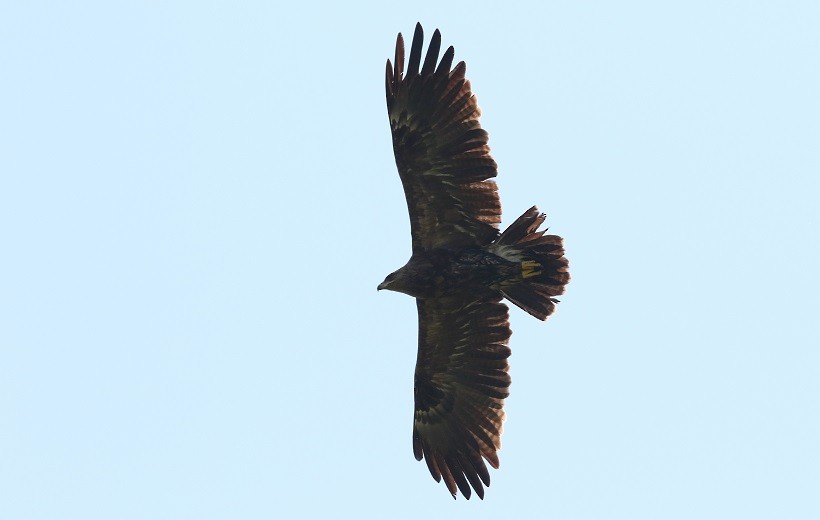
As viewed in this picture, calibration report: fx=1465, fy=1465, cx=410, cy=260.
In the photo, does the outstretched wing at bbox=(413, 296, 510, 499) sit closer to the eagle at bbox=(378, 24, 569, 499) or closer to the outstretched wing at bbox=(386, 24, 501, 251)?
the eagle at bbox=(378, 24, 569, 499)

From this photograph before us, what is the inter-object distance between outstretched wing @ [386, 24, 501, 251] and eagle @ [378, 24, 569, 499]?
1cm

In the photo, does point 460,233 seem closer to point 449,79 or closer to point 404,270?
point 404,270

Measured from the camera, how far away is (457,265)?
15820mm

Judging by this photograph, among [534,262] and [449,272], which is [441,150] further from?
[534,262]

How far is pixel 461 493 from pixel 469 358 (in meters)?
1.54

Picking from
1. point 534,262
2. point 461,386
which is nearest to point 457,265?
point 534,262

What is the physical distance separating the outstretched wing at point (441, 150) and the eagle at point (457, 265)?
1 centimetres

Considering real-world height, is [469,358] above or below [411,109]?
below

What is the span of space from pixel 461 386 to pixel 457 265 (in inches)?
68.2

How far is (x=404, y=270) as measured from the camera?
15969mm

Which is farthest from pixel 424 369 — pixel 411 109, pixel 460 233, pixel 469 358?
pixel 411 109

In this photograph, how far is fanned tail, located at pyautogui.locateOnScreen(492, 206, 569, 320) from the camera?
15531 mm

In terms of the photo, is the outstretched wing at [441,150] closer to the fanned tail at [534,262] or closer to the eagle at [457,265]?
the eagle at [457,265]

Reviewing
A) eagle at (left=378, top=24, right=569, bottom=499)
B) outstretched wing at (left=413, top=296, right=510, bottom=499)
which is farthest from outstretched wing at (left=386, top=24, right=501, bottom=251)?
outstretched wing at (left=413, top=296, right=510, bottom=499)
